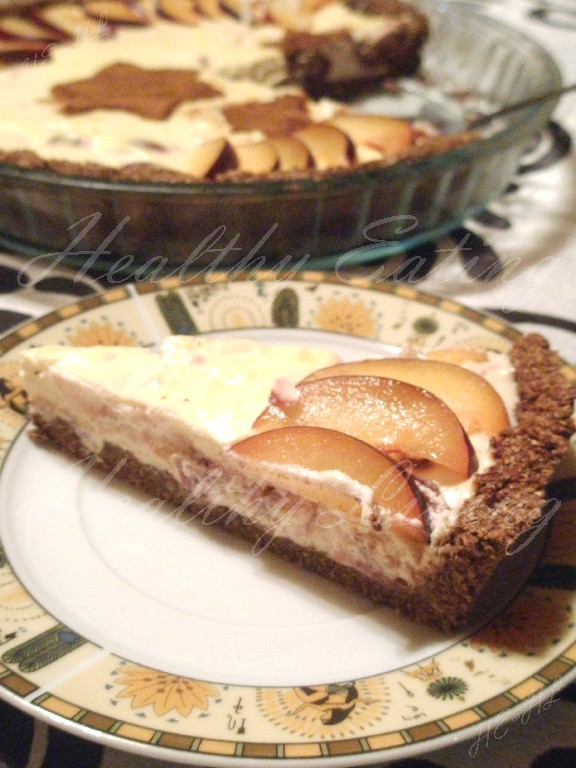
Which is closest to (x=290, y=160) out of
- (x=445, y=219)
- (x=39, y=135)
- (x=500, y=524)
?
(x=445, y=219)

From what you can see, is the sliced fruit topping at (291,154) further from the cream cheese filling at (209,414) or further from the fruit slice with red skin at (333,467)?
the fruit slice with red skin at (333,467)

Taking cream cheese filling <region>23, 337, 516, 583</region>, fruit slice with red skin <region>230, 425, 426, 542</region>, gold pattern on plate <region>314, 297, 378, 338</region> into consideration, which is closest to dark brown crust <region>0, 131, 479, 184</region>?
gold pattern on plate <region>314, 297, 378, 338</region>

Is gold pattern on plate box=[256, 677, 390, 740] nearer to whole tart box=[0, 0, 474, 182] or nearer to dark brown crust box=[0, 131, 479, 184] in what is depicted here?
dark brown crust box=[0, 131, 479, 184]

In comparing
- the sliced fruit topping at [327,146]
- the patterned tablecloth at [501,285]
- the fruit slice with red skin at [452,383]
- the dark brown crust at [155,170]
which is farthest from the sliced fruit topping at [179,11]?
the fruit slice with red skin at [452,383]

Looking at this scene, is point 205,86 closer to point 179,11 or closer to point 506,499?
point 179,11

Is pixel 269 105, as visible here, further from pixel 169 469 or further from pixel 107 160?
pixel 169 469

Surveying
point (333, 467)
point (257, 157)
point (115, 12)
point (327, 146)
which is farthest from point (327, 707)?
point (115, 12)

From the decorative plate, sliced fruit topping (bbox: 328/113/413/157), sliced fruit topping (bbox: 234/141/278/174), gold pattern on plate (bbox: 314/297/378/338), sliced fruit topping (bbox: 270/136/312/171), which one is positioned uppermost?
sliced fruit topping (bbox: 328/113/413/157)
